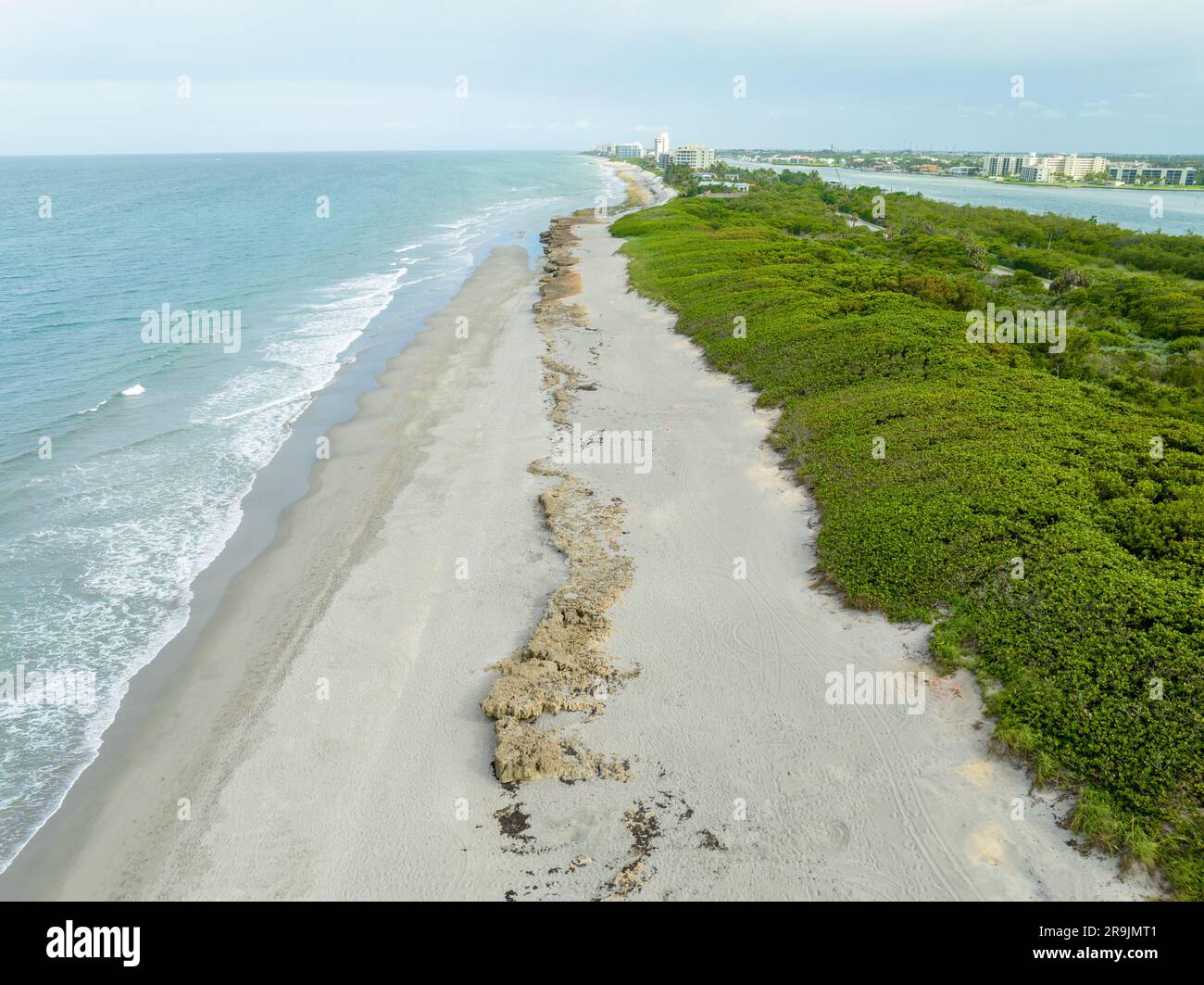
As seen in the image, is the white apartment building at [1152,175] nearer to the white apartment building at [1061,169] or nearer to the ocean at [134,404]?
the white apartment building at [1061,169]

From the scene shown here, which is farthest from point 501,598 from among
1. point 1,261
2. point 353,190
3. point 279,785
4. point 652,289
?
point 353,190

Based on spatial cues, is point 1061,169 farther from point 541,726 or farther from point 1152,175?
point 541,726

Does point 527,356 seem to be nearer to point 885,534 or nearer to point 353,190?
point 885,534

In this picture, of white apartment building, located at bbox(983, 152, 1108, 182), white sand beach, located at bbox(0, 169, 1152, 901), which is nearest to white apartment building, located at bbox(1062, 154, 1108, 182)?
white apartment building, located at bbox(983, 152, 1108, 182)

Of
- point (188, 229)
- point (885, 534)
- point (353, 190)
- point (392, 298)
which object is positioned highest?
point (353, 190)

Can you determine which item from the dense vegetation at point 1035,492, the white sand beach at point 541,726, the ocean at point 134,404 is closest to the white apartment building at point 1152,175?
the dense vegetation at point 1035,492

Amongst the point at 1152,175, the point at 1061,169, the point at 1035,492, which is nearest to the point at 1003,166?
the point at 1061,169

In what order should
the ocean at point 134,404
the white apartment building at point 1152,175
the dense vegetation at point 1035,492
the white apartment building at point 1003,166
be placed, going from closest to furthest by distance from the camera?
the dense vegetation at point 1035,492 → the ocean at point 134,404 → the white apartment building at point 1152,175 → the white apartment building at point 1003,166
